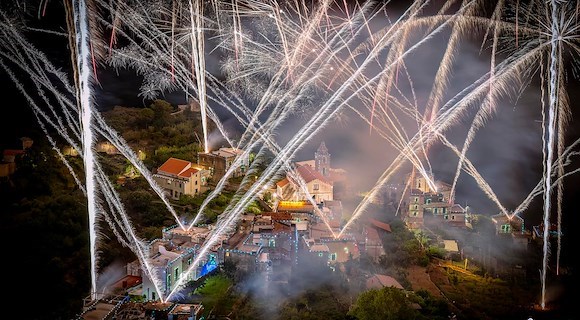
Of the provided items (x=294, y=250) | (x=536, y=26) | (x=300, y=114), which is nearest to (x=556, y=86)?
(x=536, y=26)

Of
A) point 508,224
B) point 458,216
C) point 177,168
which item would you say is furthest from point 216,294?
point 508,224

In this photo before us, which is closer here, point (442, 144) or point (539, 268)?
point (539, 268)

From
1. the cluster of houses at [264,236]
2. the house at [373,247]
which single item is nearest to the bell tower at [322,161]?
the cluster of houses at [264,236]

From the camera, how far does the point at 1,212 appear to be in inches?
344

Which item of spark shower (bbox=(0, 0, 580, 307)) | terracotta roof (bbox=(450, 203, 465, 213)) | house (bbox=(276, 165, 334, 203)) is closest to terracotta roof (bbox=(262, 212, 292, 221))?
spark shower (bbox=(0, 0, 580, 307))

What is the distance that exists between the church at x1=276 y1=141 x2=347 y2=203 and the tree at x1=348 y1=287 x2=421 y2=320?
3.95m

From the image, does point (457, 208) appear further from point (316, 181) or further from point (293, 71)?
point (293, 71)

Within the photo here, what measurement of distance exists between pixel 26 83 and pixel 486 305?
461 inches

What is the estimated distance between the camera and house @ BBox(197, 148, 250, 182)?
1204 centimetres

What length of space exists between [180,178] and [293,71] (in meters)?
3.71

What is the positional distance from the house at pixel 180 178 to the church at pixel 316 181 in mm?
1939

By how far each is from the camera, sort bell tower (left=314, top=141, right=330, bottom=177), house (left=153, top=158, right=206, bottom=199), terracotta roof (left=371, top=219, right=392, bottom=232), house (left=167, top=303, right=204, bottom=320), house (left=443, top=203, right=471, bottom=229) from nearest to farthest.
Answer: house (left=167, top=303, right=204, bottom=320)
terracotta roof (left=371, top=219, right=392, bottom=232)
house (left=153, top=158, right=206, bottom=199)
house (left=443, top=203, right=471, bottom=229)
bell tower (left=314, top=141, right=330, bottom=177)

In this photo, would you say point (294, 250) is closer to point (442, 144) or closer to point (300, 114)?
point (300, 114)

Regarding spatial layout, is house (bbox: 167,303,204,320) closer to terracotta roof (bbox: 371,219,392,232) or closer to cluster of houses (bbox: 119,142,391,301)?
cluster of houses (bbox: 119,142,391,301)
